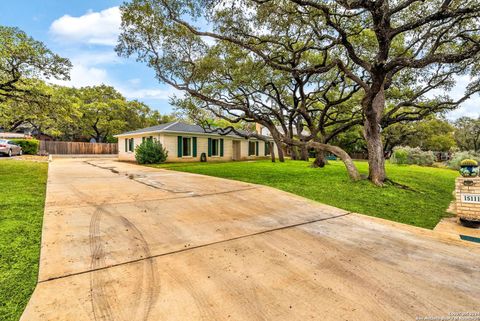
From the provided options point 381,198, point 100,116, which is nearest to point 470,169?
point 381,198

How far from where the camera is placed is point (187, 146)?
686 inches

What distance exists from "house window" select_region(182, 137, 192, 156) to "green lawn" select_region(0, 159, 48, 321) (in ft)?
40.0

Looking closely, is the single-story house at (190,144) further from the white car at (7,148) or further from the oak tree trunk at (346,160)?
the white car at (7,148)

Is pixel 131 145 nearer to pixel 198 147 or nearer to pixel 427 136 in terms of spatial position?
pixel 198 147

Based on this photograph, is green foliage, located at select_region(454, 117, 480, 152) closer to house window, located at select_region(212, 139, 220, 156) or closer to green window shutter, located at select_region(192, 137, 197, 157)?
house window, located at select_region(212, 139, 220, 156)

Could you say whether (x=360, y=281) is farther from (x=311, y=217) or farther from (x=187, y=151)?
(x=187, y=151)

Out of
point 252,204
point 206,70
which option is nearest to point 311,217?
point 252,204

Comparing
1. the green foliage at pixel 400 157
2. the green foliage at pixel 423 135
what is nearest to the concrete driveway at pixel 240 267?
the green foliage at pixel 400 157

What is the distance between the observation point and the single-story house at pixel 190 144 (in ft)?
54.1

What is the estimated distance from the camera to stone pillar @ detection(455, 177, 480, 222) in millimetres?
4281

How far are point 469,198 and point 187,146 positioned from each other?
1536 cm

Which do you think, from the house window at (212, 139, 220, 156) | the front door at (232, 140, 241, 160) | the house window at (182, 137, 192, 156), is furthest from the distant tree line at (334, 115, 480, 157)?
the house window at (182, 137, 192, 156)

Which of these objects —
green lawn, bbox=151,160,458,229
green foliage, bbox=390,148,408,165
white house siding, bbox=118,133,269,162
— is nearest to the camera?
green lawn, bbox=151,160,458,229

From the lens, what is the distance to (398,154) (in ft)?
62.2
